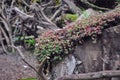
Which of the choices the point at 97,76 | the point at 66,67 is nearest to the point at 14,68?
the point at 66,67

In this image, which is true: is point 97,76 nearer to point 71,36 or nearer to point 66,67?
point 66,67

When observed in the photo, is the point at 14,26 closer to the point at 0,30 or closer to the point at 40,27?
the point at 0,30

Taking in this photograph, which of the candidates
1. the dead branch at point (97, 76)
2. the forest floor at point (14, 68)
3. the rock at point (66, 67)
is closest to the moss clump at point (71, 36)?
the rock at point (66, 67)

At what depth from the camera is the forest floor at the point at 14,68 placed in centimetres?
687

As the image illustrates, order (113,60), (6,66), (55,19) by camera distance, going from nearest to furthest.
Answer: (113,60) → (6,66) → (55,19)

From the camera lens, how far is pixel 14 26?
9.27m

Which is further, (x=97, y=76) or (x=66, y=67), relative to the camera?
(x=66, y=67)

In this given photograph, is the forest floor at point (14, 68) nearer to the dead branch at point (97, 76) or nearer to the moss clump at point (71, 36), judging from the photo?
the moss clump at point (71, 36)

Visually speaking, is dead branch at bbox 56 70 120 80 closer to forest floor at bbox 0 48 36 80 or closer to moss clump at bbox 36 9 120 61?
moss clump at bbox 36 9 120 61

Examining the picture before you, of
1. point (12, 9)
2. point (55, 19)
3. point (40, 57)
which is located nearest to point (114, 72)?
point (40, 57)

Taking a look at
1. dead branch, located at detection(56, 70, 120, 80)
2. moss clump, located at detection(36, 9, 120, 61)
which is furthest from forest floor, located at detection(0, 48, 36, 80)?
dead branch, located at detection(56, 70, 120, 80)

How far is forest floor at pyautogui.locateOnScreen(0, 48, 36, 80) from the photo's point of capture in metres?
6.87

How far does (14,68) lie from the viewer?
7.31 metres

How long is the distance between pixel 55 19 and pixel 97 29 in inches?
193
